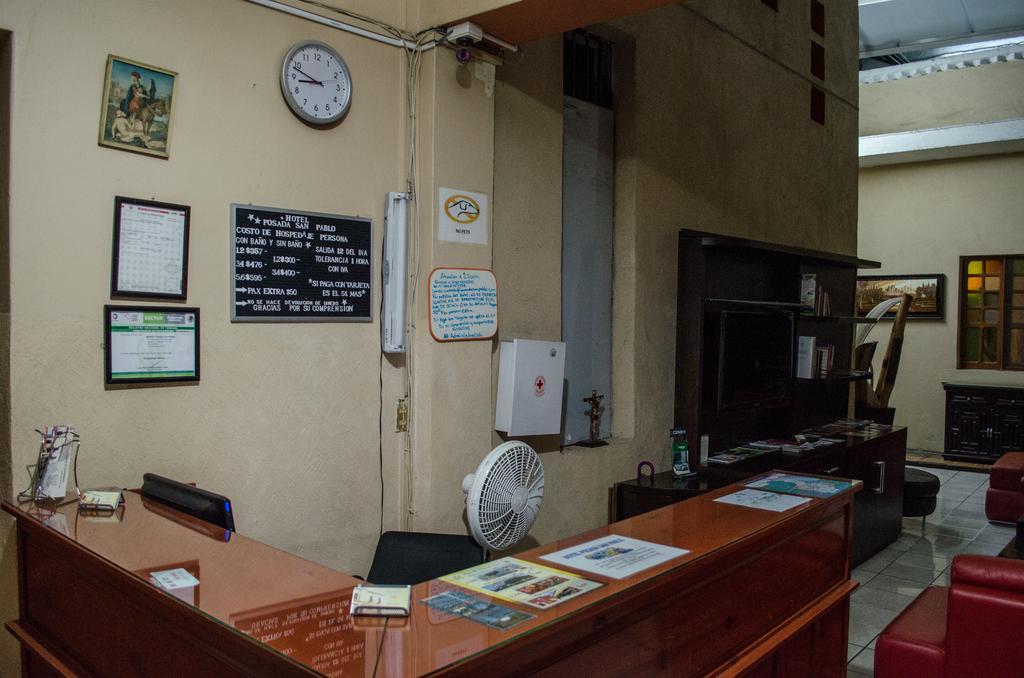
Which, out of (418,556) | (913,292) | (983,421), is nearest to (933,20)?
(913,292)

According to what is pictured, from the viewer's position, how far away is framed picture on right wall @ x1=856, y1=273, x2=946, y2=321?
9766 millimetres

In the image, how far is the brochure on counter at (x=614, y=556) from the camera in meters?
1.91

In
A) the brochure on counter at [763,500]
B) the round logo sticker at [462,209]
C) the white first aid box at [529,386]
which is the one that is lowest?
the brochure on counter at [763,500]

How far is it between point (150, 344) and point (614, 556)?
1.70 meters

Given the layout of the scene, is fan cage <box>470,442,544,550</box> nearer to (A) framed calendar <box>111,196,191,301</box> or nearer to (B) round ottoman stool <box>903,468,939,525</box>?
(A) framed calendar <box>111,196,191,301</box>

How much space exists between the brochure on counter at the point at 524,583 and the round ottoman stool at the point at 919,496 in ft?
17.8

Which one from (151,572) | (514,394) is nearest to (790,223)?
(514,394)

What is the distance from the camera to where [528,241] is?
392cm

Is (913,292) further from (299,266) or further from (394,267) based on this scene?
(299,266)

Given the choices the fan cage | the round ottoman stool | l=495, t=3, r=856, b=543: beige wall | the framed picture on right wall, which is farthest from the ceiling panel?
the fan cage

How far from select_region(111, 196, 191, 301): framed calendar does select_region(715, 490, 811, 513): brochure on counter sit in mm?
2091

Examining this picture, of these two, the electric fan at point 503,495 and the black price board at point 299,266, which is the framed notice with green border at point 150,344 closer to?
the black price board at point 299,266

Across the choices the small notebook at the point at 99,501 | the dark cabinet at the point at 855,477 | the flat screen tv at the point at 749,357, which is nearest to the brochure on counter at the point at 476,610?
the small notebook at the point at 99,501

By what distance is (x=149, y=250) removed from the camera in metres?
2.60
